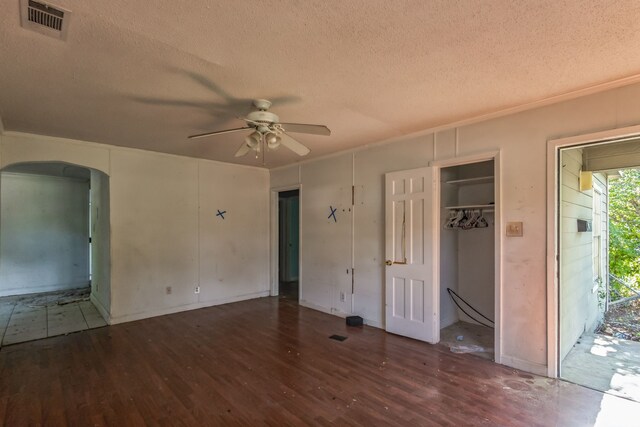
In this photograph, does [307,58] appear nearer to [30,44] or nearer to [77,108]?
[30,44]

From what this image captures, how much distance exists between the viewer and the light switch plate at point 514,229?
2.99 metres

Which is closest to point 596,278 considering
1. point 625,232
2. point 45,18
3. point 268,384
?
point 625,232

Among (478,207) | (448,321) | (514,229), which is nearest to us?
(514,229)

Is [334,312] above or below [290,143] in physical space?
below

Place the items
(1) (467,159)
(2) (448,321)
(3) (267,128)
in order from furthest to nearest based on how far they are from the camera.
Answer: (2) (448,321) → (1) (467,159) → (3) (267,128)

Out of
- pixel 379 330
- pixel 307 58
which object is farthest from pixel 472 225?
pixel 307 58

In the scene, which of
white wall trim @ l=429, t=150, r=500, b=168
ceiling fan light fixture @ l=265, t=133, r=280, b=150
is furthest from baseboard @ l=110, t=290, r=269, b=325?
white wall trim @ l=429, t=150, r=500, b=168

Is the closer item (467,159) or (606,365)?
(606,365)

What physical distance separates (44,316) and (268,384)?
4.20 m

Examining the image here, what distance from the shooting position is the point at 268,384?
8.96ft

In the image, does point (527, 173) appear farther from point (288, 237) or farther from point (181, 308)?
point (288, 237)

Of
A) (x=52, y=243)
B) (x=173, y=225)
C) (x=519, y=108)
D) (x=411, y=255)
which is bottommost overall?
(x=52, y=243)

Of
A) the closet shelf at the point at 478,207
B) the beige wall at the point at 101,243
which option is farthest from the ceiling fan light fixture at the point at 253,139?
the beige wall at the point at 101,243

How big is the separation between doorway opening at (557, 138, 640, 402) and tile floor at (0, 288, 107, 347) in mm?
5625
